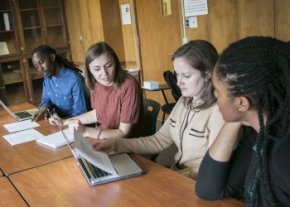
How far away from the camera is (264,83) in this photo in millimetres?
935

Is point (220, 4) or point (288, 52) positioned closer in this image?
point (288, 52)

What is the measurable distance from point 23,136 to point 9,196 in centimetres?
85

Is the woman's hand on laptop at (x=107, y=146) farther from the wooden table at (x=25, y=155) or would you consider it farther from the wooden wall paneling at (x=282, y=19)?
the wooden wall paneling at (x=282, y=19)

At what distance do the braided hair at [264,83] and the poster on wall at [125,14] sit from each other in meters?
4.03

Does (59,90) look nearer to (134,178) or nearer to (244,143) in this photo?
(134,178)

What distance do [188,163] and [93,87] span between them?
3.12 ft

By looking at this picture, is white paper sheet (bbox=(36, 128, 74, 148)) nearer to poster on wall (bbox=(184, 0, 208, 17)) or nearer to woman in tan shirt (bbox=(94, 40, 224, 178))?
woman in tan shirt (bbox=(94, 40, 224, 178))

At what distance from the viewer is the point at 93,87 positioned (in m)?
2.37

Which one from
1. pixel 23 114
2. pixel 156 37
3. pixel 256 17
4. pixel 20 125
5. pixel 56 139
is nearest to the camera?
pixel 56 139

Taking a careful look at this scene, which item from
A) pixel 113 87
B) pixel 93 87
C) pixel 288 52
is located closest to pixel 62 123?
pixel 93 87

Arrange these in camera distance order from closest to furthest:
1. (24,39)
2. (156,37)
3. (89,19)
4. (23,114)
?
1. (23,114)
2. (156,37)
3. (89,19)
4. (24,39)

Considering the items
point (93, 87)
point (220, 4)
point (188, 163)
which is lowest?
point (188, 163)

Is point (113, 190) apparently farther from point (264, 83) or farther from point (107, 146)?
point (264, 83)

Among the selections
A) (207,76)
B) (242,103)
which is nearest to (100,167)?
(207,76)
